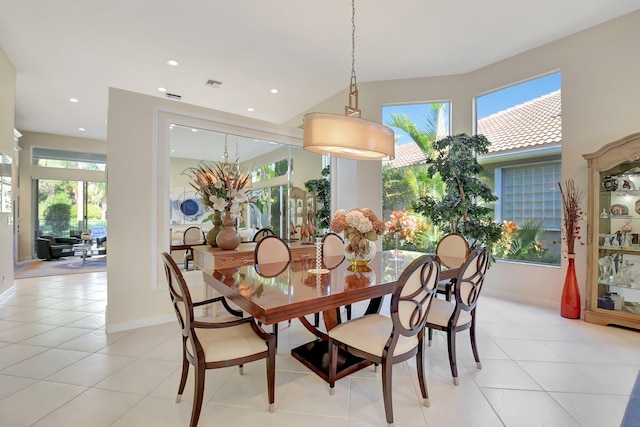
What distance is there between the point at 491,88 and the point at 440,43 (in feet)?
4.17

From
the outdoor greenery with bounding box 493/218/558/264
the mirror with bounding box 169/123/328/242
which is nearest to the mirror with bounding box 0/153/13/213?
the mirror with bounding box 169/123/328/242

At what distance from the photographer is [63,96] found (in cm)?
541

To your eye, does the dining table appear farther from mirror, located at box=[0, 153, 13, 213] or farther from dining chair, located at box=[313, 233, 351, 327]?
mirror, located at box=[0, 153, 13, 213]

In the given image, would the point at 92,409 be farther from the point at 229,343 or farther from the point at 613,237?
the point at 613,237

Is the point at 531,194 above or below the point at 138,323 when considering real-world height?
above

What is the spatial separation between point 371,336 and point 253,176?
3295 millimetres

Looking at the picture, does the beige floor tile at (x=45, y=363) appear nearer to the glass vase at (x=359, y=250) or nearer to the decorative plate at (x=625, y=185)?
the glass vase at (x=359, y=250)

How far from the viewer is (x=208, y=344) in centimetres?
168

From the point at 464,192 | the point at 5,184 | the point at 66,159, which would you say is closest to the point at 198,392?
the point at 464,192

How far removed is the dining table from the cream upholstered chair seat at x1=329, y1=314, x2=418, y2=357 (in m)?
0.17

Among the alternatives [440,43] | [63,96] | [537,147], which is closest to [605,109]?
[537,147]

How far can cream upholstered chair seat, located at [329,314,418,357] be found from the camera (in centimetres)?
173

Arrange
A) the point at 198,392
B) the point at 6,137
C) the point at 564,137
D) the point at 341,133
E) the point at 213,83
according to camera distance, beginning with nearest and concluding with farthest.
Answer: the point at 198,392 < the point at 341,133 < the point at 564,137 < the point at 6,137 < the point at 213,83

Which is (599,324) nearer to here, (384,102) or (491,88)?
(491,88)
